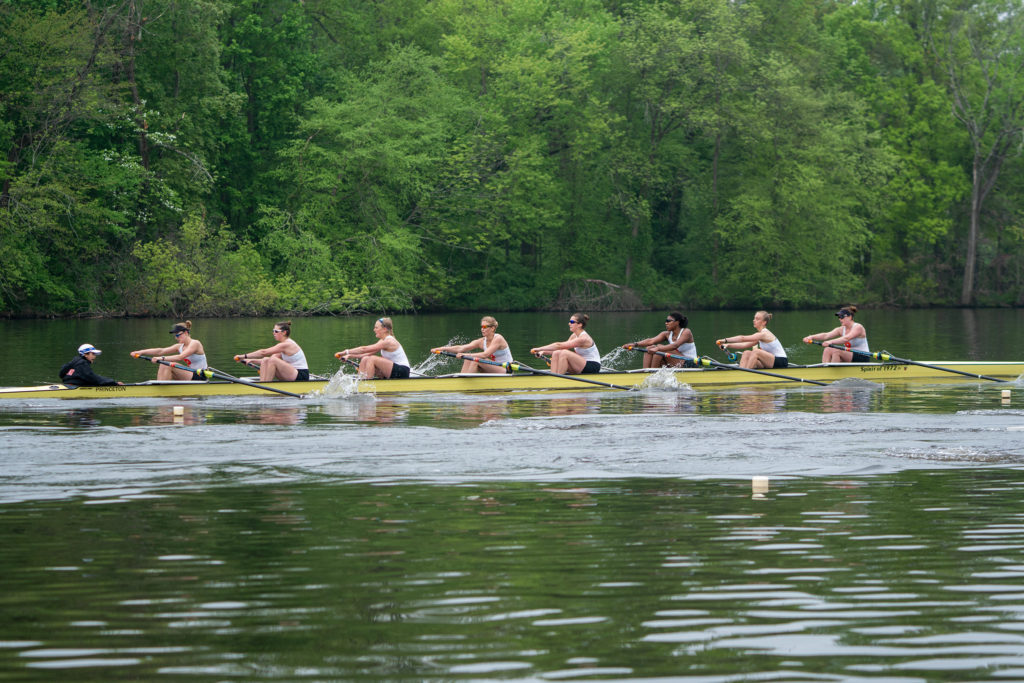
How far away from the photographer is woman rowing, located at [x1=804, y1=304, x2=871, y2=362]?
24.1 meters

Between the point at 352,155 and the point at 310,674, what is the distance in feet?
172

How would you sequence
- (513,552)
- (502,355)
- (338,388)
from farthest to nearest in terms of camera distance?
1. (502,355)
2. (338,388)
3. (513,552)

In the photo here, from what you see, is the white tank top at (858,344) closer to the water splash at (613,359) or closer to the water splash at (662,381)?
the water splash at (662,381)

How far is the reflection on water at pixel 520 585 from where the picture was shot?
6391 millimetres

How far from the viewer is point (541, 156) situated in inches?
2443

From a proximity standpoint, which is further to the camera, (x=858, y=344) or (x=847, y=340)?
(x=858, y=344)

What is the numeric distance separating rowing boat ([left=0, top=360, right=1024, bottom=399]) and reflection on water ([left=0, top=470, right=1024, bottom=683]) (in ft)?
30.4

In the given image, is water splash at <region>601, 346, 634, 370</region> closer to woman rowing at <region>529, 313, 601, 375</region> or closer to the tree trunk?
woman rowing at <region>529, 313, 601, 375</region>

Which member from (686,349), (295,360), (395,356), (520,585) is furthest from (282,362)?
(520,585)

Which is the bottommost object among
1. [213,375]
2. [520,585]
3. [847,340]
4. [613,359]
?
[520,585]

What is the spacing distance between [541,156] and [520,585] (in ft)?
181

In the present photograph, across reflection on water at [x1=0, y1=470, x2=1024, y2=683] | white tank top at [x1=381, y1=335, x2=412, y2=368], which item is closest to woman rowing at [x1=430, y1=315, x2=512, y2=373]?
white tank top at [x1=381, y1=335, x2=412, y2=368]

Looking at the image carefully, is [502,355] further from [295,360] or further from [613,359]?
[613,359]

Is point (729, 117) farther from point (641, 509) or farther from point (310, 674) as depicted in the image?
point (310, 674)
